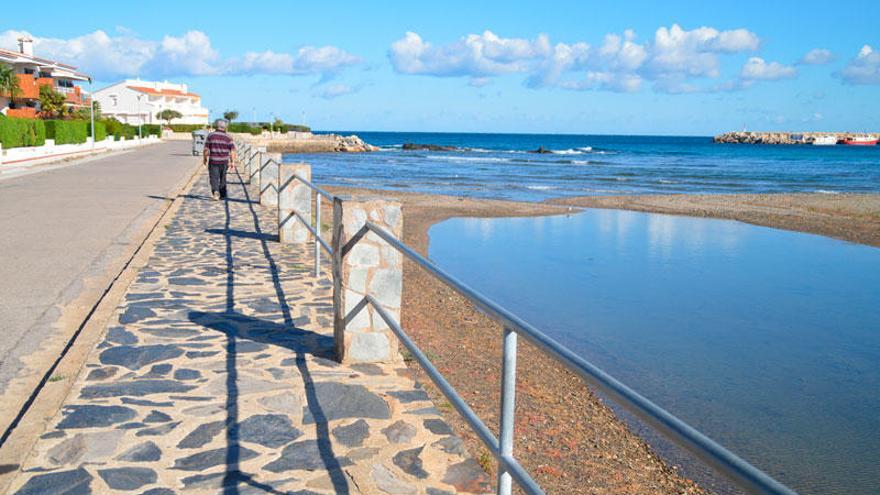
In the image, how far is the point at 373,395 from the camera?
5.03 meters

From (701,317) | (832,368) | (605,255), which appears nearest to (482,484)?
(832,368)

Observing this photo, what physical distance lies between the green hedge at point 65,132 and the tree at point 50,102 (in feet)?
42.8

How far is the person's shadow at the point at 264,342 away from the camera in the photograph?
386cm

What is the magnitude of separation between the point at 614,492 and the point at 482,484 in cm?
151

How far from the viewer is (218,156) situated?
16.9 m

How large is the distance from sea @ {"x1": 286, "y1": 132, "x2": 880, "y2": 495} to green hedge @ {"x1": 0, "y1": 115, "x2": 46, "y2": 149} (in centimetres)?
2055

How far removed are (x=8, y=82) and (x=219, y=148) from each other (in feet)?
133

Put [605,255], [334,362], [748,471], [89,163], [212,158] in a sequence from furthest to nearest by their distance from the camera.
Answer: [89,163] → [212,158] → [605,255] → [334,362] → [748,471]

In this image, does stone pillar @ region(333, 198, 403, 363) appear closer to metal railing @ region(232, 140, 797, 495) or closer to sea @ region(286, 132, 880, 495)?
metal railing @ region(232, 140, 797, 495)

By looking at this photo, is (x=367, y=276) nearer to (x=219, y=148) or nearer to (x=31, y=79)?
(x=219, y=148)

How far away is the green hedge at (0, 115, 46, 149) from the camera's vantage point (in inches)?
1234

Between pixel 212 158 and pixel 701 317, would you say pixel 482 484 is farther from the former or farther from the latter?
pixel 212 158

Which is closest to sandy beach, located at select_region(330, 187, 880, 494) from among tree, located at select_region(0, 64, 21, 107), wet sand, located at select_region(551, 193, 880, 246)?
wet sand, located at select_region(551, 193, 880, 246)

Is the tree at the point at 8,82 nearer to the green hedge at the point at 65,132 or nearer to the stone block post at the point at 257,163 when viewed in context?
the green hedge at the point at 65,132
